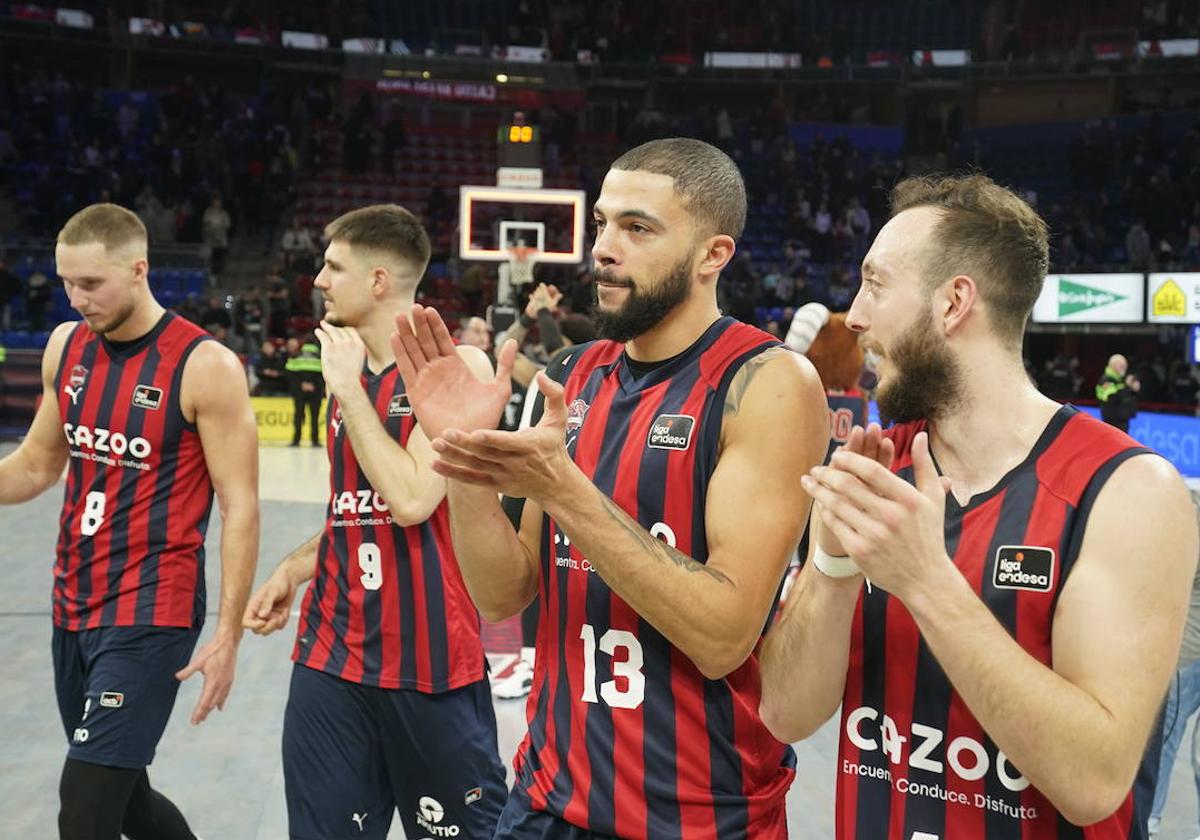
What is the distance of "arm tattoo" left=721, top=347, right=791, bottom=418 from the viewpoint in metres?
2.28

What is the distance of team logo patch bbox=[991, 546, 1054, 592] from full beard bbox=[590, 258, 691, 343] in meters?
0.83

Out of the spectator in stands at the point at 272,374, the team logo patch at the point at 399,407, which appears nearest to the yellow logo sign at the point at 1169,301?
the spectator in stands at the point at 272,374

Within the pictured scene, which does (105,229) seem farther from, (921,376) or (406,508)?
(921,376)

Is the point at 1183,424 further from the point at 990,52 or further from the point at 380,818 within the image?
the point at 990,52

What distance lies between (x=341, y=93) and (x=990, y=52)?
1590 centimetres

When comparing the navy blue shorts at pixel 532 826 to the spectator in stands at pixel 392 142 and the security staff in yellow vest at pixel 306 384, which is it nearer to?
the security staff in yellow vest at pixel 306 384

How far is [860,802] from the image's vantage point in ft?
6.66

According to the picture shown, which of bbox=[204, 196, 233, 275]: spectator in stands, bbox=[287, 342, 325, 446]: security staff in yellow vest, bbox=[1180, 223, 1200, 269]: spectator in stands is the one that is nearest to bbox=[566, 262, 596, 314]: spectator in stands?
bbox=[287, 342, 325, 446]: security staff in yellow vest

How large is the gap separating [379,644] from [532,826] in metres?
1.23

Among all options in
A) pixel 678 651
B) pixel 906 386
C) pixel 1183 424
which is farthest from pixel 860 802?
pixel 1183 424

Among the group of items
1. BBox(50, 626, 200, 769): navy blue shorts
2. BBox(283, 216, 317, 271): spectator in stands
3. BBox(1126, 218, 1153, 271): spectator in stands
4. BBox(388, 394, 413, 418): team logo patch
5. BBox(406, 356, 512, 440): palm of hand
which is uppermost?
BBox(1126, 218, 1153, 271): spectator in stands

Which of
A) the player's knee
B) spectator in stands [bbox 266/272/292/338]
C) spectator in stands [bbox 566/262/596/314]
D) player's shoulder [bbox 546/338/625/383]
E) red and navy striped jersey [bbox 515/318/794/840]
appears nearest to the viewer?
red and navy striped jersey [bbox 515/318/794/840]

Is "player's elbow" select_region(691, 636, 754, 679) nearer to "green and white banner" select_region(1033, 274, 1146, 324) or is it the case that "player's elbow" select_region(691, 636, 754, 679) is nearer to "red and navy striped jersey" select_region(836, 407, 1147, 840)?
"red and navy striped jersey" select_region(836, 407, 1147, 840)

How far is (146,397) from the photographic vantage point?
3719 mm
